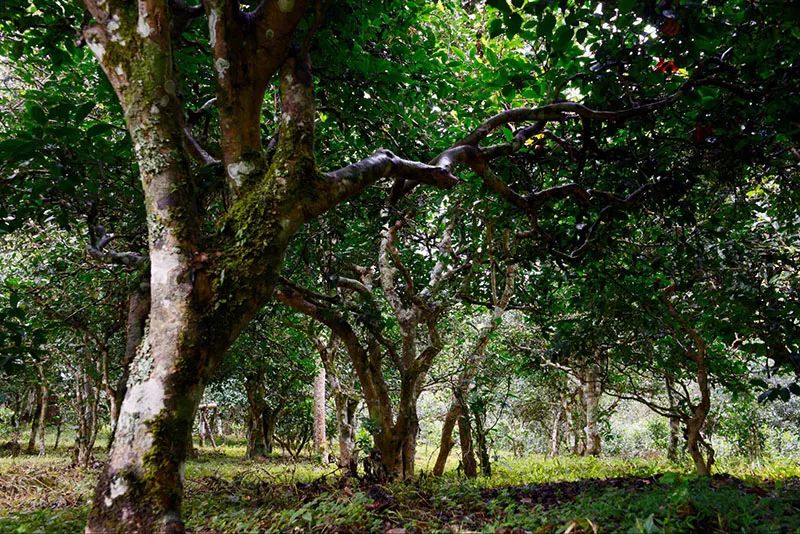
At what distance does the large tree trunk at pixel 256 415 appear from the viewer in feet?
53.9

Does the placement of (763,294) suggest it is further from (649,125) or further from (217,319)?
(217,319)

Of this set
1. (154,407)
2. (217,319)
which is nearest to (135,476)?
(154,407)

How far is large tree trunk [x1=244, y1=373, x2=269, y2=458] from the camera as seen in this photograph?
53.9 ft

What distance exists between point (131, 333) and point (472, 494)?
3561 mm

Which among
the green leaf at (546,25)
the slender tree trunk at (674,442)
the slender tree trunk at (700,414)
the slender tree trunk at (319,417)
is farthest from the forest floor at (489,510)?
the slender tree trunk at (674,442)

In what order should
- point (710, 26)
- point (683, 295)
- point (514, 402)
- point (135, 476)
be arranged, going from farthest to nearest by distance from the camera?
1. point (514, 402)
2. point (683, 295)
3. point (710, 26)
4. point (135, 476)

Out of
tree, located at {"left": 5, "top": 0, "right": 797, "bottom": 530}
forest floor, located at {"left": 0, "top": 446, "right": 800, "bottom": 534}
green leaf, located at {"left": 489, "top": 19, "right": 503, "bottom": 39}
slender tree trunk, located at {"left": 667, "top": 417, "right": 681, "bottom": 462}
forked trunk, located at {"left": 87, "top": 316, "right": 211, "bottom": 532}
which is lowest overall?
slender tree trunk, located at {"left": 667, "top": 417, "right": 681, "bottom": 462}

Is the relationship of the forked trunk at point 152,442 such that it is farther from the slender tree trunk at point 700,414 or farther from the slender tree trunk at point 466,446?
the slender tree trunk at point 466,446

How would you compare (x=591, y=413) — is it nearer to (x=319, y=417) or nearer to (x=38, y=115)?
(x=319, y=417)

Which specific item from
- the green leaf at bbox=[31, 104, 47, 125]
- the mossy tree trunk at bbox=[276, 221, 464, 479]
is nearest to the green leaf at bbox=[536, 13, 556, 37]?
the green leaf at bbox=[31, 104, 47, 125]

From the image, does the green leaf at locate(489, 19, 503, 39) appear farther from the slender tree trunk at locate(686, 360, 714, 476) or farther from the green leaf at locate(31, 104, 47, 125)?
the slender tree trunk at locate(686, 360, 714, 476)

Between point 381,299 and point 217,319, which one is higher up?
point 381,299

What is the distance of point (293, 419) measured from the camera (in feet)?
68.9

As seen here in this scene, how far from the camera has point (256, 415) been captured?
1745cm
